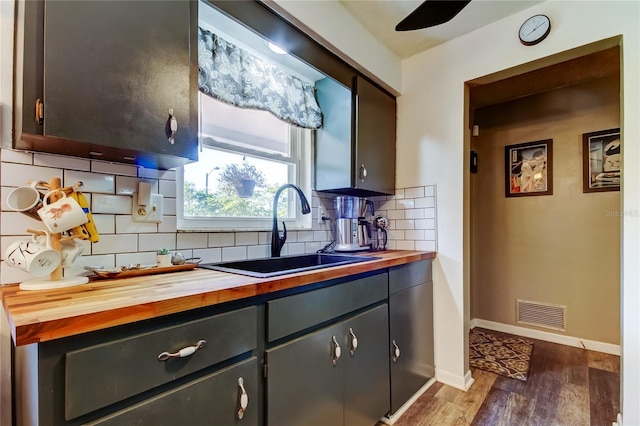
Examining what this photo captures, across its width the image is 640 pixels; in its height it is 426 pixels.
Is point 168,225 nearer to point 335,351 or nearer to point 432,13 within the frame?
point 335,351

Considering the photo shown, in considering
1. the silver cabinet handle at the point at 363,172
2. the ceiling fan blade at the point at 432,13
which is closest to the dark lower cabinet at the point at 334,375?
the silver cabinet handle at the point at 363,172

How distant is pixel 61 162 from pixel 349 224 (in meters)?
1.61

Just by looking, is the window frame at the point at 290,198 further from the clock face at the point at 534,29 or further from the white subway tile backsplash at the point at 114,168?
the clock face at the point at 534,29

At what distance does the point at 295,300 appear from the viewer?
1151 millimetres

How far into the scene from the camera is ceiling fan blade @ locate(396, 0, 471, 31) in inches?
45.5

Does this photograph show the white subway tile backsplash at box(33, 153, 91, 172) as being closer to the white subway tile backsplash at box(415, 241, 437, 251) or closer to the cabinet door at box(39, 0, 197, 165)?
the cabinet door at box(39, 0, 197, 165)

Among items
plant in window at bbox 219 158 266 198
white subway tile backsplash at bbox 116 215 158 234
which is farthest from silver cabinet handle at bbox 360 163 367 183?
white subway tile backsplash at bbox 116 215 158 234

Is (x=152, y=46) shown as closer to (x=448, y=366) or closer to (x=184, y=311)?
Result: (x=184, y=311)

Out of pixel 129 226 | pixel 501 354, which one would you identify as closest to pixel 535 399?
pixel 501 354

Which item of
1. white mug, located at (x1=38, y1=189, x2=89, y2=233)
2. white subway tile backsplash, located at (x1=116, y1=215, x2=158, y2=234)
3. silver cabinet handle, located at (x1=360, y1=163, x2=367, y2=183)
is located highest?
silver cabinet handle, located at (x1=360, y1=163, x2=367, y2=183)

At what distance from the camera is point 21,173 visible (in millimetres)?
1020

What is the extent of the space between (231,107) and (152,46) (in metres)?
0.70

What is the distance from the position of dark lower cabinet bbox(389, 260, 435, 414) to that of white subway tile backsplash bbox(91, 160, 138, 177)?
1.32 m

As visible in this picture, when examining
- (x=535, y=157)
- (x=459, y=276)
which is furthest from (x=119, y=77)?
(x=535, y=157)
